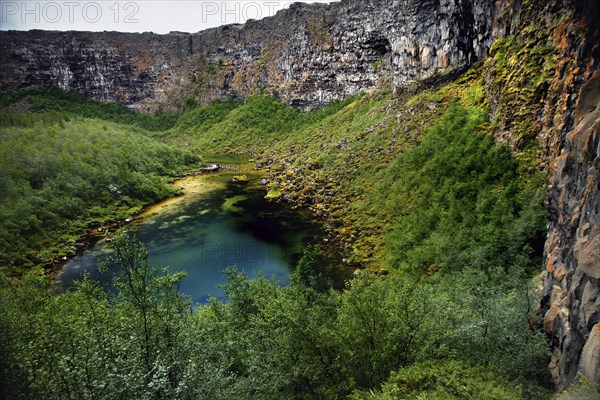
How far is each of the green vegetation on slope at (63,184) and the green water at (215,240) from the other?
462 centimetres

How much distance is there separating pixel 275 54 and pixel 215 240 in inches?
2953

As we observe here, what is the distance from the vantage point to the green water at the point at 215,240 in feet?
105

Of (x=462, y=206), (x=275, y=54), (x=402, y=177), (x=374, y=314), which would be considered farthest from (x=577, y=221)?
(x=275, y=54)

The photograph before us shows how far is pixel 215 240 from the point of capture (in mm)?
39469

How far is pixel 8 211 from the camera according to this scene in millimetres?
35438

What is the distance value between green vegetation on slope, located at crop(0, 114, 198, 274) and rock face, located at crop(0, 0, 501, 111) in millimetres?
42615

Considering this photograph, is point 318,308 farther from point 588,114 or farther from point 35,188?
point 35,188

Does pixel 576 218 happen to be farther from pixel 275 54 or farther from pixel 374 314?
pixel 275 54

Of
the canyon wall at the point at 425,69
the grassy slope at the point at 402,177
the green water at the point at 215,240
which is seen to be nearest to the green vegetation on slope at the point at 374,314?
the grassy slope at the point at 402,177

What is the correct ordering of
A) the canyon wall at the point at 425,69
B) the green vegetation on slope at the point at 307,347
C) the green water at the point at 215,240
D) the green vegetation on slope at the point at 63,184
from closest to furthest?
the green vegetation on slope at the point at 307,347 → the canyon wall at the point at 425,69 → the green water at the point at 215,240 → the green vegetation on slope at the point at 63,184

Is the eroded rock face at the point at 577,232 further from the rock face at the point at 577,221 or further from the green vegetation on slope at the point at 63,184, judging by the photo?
the green vegetation on slope at the point at 63,184

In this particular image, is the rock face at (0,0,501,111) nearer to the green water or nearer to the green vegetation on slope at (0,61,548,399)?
the green vegetation on slope at (0,61,548,399)

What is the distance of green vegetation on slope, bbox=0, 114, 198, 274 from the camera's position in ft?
116

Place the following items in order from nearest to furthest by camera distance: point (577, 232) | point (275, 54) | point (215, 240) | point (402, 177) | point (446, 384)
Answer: point (446, 384) → point (577, 232) → point (402, 177) → point (215, 240) → point (275, 54)
